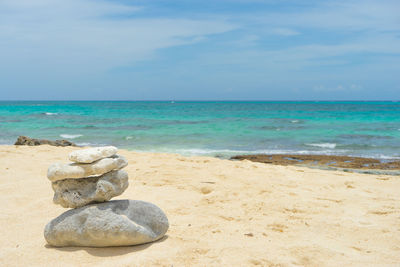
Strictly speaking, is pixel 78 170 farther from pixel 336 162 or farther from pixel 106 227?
pixel 336 162

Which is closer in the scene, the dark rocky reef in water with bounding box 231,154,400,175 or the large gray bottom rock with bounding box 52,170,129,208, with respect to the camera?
the large gray bottom rock with bounding box 52,170,129,208

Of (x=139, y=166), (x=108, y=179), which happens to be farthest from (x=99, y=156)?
(x=139, y=166)

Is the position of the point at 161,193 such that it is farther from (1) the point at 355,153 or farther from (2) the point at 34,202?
(1) the point at 355,153

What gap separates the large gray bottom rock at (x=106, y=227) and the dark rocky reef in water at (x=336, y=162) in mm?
7909

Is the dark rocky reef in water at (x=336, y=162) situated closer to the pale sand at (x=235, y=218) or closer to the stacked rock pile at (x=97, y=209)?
the pale sand at (x=235, y=218)

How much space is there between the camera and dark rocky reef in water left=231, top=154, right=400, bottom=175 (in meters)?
10.5

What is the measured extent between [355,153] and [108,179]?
12.8m

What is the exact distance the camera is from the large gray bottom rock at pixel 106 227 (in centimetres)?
396

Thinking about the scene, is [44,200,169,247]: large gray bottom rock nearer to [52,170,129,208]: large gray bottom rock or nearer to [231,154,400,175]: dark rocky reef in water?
[52,170,129,208]: large gray bottom rock

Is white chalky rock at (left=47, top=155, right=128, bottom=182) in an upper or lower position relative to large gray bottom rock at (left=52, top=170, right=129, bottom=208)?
upper

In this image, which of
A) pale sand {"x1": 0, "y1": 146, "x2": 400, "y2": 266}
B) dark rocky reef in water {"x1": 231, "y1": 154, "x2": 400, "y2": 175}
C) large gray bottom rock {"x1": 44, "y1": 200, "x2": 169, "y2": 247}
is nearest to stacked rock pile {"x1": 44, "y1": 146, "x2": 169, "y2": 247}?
large gray bottom rock {"x1": 44, "y1": 200, "x2": 169, "y2": 247}

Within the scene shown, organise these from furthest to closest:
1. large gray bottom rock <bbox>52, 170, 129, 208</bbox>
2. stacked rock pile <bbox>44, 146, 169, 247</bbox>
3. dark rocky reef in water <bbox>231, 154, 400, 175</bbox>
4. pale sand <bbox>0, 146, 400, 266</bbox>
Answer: dark rocky reef in water <bbox>231, 154, 400, 175</bbox>, large gray bottom rock <bbox>52, 170, 129, 208</bbox>, stacked rock pile <bbox>44, 146, 169, 247</bbox>, pale sand <bbox>0, 146, 400, 266</bbox>

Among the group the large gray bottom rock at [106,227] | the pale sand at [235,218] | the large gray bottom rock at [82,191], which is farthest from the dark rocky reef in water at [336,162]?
the large gray bottom rock at [82,191]

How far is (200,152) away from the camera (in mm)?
14453
